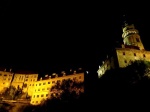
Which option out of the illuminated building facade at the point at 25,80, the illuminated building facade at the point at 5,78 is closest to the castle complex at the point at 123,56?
the illuminated building facade at the point at 25,80

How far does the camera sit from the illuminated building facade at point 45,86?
6014 centimetres

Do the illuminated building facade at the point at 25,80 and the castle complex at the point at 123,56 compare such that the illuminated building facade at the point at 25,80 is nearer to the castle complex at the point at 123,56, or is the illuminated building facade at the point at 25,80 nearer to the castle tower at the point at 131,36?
the castle complex at the point at 123,56

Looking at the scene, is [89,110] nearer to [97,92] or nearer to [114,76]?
[97,92]

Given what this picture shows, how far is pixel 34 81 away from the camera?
67.6 m

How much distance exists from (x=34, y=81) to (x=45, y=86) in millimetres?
6297

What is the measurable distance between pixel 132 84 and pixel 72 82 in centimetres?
2541

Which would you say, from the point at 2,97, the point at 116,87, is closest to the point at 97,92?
the point at 116,87

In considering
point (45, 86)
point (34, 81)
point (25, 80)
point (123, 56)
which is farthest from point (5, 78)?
point (123, 56)

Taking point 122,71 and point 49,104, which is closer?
point 122,71

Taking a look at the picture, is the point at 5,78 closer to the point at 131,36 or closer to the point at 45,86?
the point at 45,86

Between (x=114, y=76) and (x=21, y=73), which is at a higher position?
(x=21, y=73)

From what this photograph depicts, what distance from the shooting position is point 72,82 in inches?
2413

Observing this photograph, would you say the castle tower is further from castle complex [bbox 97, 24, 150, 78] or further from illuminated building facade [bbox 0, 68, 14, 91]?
illuminated building facade [bbox 0, 68, 14, 91]

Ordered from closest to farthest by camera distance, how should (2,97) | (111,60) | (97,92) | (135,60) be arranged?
(97,92), (135,60), (111,60), (2,97)
